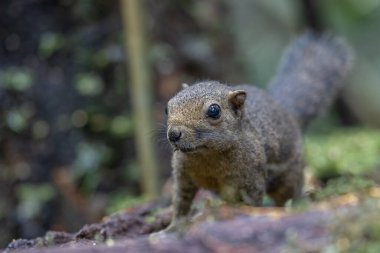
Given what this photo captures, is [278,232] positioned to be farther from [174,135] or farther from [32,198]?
[32,198]

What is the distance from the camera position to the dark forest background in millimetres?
9273

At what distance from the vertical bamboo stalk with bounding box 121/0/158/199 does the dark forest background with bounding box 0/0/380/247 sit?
27 cm

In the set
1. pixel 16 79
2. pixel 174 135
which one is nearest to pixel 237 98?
pixel 174 135

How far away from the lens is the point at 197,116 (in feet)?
17.7

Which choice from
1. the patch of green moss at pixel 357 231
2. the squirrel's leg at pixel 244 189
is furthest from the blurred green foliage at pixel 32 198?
the patch of green moss at pixel 357 231

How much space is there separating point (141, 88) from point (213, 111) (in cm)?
331

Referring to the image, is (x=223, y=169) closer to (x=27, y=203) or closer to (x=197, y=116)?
(x=197, y=116)

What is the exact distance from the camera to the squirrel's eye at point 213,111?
5480 millimetres

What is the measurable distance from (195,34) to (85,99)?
5.41 feet

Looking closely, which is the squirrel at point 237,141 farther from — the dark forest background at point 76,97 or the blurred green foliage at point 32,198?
the blurred green foliage at point 32,198

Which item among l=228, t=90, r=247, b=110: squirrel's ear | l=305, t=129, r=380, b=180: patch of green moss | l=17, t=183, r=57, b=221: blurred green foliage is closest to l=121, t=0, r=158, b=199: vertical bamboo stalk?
l=17, t=183, r=57, b=221: blurred green foliage

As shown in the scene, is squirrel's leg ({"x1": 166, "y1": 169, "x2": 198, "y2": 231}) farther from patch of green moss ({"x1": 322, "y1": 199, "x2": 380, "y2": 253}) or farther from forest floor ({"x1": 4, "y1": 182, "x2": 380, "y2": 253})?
patch of green moss ({"x1": 322, "y1": 199, "x2": 380, "y2": 253})

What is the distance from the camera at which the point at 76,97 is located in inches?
375

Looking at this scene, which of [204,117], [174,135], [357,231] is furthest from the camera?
[204,117]
